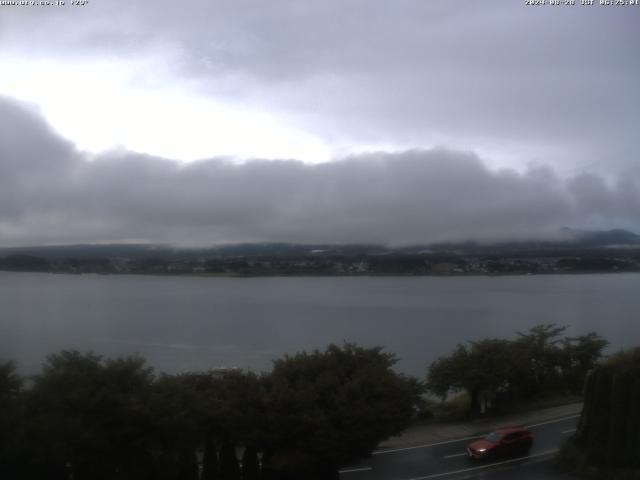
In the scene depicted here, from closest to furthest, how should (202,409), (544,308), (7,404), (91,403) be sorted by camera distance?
(7,404)
(91,403)
(202,409)
(544,308)

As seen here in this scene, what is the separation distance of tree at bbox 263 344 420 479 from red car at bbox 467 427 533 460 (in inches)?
74.5

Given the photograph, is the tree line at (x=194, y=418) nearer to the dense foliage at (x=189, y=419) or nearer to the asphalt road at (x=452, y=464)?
the dense foliage at (x=189, y=419)

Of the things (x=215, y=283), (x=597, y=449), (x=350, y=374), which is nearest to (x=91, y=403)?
(x=350, y=374)

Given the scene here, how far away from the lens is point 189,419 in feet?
37.7

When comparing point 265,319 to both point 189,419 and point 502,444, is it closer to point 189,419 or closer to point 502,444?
point 502,444

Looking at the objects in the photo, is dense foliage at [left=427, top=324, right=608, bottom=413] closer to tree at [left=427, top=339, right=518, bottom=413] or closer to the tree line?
tree at [left=427, top=339, right=518, bottom=413]

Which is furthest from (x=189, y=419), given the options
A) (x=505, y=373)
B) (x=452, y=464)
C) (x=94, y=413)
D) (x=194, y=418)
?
(x=505, y=373)

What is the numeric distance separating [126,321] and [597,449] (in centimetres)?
4509

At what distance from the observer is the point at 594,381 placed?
13109 mm

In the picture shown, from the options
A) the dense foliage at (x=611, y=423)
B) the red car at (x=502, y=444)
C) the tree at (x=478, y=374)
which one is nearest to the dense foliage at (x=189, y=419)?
the red car at (x=502, y=444)

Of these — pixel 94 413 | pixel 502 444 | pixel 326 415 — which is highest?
pixel 94 413

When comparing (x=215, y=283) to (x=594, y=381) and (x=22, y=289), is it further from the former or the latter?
(x=594, y=381)

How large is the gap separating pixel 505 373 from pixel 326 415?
1059 cm

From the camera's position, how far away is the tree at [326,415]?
12805 mm
